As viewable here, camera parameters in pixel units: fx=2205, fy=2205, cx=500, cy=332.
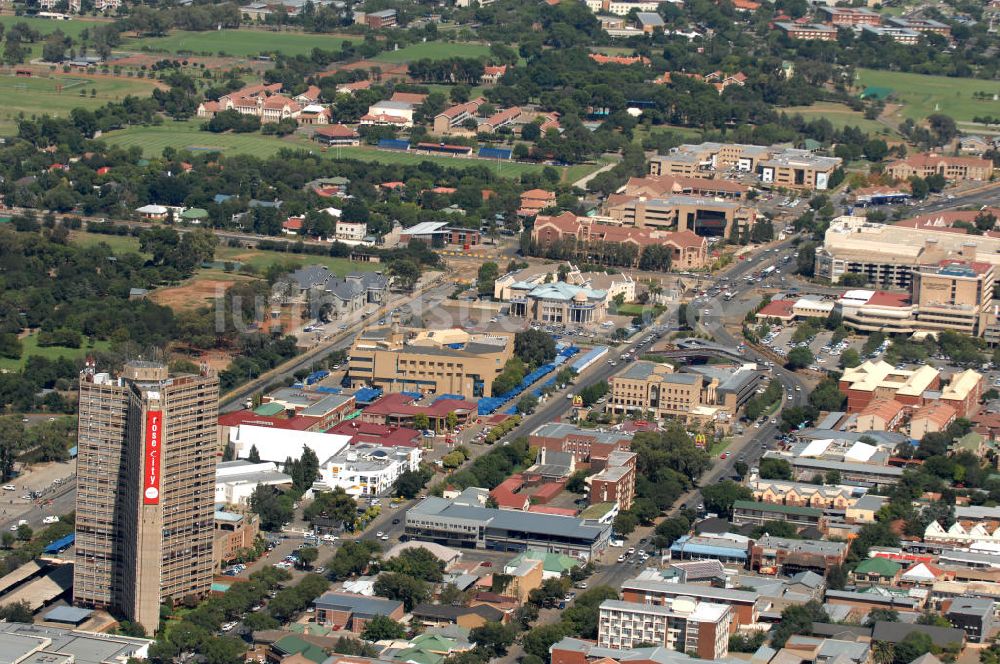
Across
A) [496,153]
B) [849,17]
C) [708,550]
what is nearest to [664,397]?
[708,550]

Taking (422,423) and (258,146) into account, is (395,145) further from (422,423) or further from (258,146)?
(422,423)

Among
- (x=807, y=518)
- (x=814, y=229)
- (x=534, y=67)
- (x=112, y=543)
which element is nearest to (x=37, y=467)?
(x=112, y=543)

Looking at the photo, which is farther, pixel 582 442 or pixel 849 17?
pixel 849 17

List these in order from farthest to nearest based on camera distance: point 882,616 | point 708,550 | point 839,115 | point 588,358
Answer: point 839,115 < point 588,358 < point 708,550 < point 882,616

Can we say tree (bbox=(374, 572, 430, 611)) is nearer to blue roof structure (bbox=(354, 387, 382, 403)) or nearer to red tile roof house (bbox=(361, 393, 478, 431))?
red tile roof house (bbox=(361, 393, 478, 431))

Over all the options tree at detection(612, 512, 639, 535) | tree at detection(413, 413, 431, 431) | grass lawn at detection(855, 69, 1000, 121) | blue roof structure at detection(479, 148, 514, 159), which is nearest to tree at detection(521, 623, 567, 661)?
tree at detection(612, 512, 639, 535)

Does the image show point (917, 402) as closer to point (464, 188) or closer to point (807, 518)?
point (807, 518)
